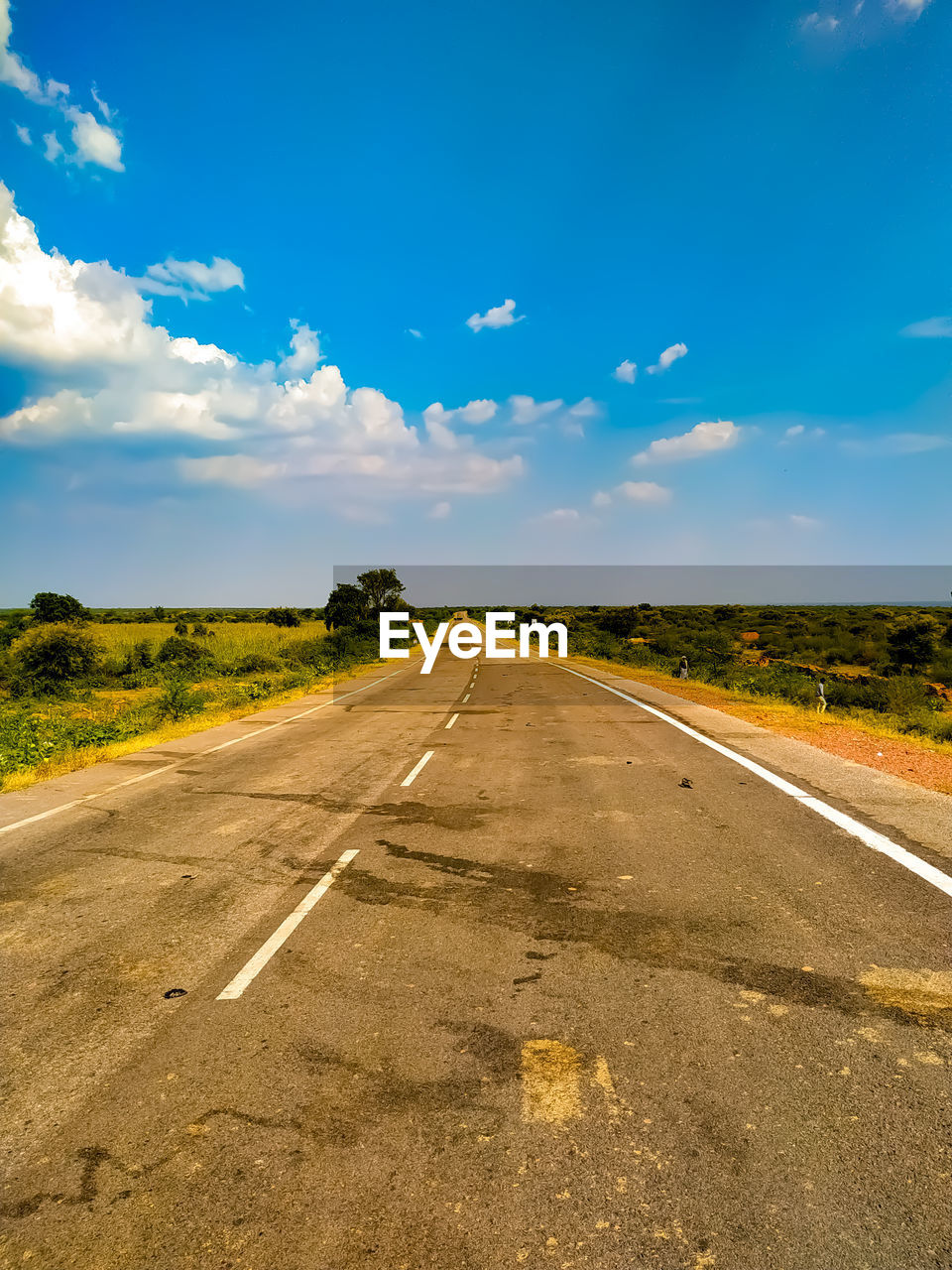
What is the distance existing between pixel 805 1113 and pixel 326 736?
503 inches

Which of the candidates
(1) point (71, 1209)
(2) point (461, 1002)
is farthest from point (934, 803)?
(1) point (71, 1209)

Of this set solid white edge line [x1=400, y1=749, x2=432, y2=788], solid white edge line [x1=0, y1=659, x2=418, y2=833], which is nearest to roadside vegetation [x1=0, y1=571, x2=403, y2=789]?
solid white edge line [x1=0, y1=659, x2=418, y2=833]

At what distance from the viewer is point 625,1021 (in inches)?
146

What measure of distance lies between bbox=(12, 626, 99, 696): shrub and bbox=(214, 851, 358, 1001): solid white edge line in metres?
25.9

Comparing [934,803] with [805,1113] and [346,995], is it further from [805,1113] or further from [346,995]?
[346,995]

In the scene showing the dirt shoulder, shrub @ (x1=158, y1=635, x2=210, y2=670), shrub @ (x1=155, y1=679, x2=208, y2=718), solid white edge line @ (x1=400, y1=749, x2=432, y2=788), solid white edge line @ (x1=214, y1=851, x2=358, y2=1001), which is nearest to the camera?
solid white edge line @ (x1=214, y1=851, x2=358, y2=1001)

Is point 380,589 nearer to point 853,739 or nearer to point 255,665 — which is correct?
point 255,665

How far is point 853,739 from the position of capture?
40.4 feet

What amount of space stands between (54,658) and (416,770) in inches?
994

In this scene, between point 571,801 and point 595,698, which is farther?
point 595,698

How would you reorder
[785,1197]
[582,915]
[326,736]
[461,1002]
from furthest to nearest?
[326,736], [582,915], [461,1002], [785,1197]

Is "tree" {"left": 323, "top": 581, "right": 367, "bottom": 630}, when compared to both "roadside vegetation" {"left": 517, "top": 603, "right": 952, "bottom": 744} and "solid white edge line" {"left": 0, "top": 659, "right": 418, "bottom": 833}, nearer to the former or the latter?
"roadside vegetation" {"left": 517, "top": 603, "right": 952, "bottom": 744}

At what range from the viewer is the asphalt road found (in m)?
2.50

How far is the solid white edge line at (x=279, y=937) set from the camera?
425 centimetres
